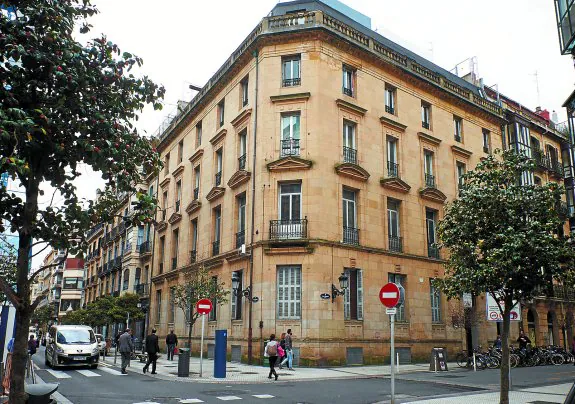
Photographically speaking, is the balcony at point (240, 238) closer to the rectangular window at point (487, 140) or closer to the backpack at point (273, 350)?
the backpack at point (273, 350)

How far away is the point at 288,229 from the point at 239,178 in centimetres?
469

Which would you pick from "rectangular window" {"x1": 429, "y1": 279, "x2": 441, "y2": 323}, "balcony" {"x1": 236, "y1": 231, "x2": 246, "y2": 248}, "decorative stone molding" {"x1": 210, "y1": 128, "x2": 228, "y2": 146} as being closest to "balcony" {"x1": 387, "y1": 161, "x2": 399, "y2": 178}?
"rectangular window" {"x1": 429, "y1": 279, "x2": 441, "y2": 323}

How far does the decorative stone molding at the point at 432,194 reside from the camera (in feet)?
94.0

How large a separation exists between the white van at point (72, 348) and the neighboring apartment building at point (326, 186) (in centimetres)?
675

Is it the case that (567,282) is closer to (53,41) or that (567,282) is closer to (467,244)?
(467,244)

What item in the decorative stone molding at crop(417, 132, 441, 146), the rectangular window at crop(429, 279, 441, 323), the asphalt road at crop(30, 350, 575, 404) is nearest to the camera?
the asphalt road at crop(30, 350, 575, 404)

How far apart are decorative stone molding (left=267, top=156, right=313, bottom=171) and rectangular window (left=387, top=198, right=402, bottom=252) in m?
6.00

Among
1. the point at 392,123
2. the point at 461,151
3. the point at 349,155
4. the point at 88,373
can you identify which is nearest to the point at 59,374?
the point at 88,373

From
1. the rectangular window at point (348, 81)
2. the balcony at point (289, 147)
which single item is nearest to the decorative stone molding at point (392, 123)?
the rectangular window at point (348, 81)

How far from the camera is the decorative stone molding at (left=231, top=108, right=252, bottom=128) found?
2669 centimetres

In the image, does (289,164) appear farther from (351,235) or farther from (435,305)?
(435,305)

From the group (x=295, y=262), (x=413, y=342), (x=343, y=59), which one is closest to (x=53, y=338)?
(x=295, y=262)

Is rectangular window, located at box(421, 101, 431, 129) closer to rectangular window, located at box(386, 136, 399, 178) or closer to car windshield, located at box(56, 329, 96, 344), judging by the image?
rectangular window, located at box(386, 136, 399, 178)

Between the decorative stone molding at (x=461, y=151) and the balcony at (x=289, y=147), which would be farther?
the decorative stone molding at (x=461, y=151)
